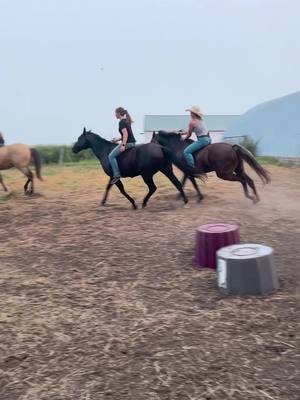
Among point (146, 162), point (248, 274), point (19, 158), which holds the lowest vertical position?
point (248, 274)

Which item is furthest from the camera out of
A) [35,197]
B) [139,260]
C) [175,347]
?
[35,197]

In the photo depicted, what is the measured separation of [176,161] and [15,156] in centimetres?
441

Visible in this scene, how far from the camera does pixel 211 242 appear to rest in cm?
579

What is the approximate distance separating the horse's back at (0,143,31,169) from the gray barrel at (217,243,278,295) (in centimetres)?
767

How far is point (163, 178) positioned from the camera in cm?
1450

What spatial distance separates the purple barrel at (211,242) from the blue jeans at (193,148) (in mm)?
3542

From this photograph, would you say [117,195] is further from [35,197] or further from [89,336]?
[89,336]

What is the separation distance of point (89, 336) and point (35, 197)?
7.62m

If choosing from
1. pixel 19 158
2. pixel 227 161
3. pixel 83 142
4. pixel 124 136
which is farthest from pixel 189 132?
pixel 19 158

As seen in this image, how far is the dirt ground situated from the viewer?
11.4ft

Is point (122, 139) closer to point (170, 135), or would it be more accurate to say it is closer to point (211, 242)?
point (170, 135)

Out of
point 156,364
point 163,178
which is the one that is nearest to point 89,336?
point 156,364

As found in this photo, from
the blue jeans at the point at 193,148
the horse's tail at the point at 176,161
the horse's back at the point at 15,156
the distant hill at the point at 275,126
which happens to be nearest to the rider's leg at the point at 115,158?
the horse's tail at the point at 176,161

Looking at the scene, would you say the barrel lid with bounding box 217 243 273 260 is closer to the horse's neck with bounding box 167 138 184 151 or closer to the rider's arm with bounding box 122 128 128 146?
the rider's arm with bounding box 122 128 128 146
